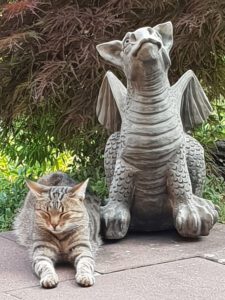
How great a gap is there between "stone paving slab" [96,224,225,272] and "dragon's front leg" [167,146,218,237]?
84 millimetres

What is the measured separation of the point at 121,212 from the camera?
3.96 m

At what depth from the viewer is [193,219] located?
3848 millimetres

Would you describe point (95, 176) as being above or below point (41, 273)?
above

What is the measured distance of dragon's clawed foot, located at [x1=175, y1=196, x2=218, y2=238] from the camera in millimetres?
3855

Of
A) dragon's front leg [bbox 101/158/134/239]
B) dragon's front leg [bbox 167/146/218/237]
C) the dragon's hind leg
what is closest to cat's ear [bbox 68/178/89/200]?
dragon's front leg [bbox 101/158/134/239]

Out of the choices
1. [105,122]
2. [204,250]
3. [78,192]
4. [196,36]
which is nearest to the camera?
[78,192]

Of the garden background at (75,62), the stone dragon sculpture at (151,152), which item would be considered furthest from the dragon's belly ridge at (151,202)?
the garden background at (75,62)

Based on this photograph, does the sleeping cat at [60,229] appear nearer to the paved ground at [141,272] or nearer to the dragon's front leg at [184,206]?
the paved ground at [141,272]

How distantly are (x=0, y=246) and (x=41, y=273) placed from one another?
762 millimetres

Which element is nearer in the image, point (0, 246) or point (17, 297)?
point (17, 297)

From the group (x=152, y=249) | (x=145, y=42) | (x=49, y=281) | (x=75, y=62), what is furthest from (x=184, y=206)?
(x=75, y=62)

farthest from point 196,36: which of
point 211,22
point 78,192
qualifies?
point 78,192

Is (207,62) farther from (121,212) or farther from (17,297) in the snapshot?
(17,297)

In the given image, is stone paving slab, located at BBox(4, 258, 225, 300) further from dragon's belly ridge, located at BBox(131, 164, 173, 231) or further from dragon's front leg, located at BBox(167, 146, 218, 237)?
dragon's belly ridge, located at BBox(131, 164, 173, 231)
